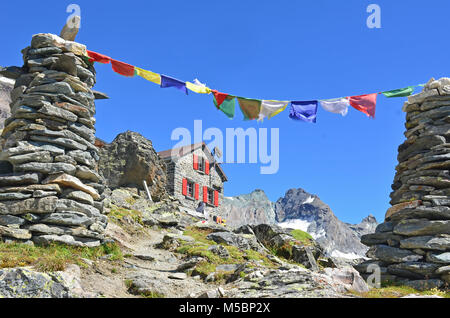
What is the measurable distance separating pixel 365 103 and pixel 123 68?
25.9 feet

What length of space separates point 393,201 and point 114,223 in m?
8.48

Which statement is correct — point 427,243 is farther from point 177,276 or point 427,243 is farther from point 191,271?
point 177,276

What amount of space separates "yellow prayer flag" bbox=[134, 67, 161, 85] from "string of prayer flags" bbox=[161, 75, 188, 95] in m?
0.14

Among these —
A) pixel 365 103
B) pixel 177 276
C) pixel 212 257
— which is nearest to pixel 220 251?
pixel 212 257

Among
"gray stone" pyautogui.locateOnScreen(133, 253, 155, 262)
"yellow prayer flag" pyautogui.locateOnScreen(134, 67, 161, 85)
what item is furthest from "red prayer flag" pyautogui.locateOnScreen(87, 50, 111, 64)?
"gray stone" pyautogui.locateOnScreen(133, 253, 155, 262)

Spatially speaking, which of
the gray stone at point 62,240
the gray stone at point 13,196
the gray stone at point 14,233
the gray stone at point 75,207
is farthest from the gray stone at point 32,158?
the gray stone at point 62,240

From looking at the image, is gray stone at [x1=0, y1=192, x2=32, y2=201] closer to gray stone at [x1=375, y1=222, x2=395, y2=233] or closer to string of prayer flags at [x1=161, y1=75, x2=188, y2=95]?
string of prayer flags at [x1=161, y1=75, x2=188, y2=95]

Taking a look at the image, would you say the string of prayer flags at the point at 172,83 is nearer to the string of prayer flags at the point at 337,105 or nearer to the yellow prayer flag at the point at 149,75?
the yellow prayer flag at the point at 149,75

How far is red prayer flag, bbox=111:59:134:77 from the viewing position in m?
12.4

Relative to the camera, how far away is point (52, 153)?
1001cm

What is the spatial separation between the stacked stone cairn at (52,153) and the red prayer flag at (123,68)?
3.35 feet

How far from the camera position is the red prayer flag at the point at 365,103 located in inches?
553
